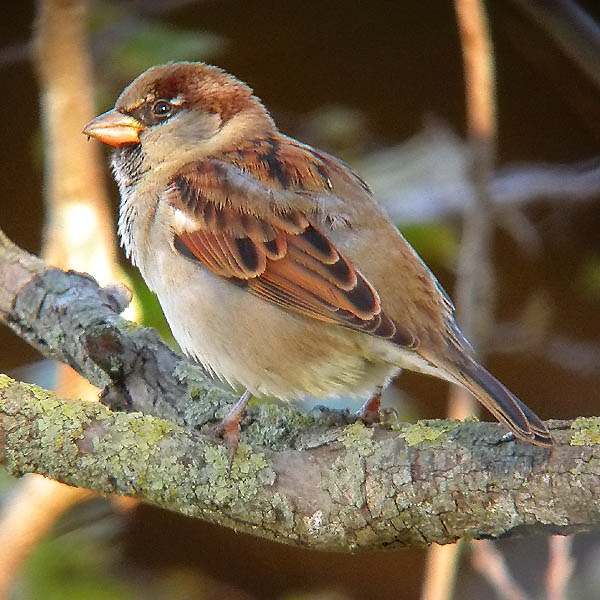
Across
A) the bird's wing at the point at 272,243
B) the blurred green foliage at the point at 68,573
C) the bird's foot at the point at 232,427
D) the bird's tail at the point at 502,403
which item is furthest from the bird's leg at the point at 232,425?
the blurred green foliage at the point at 68,573

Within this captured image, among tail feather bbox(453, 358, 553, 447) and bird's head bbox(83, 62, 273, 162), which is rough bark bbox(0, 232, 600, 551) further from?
bird's head bbox(83, 62, 273, 162)

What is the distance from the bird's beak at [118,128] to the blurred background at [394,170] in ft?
3.03

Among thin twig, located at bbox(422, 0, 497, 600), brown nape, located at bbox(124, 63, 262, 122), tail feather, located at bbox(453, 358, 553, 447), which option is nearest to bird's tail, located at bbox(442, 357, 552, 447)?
tail feather, located at bbox(453, 358, 553, 447)

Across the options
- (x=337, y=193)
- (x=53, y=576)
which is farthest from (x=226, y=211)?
(x=53, y=576)

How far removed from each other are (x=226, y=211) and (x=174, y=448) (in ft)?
2.61

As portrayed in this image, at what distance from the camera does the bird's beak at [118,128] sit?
10.3 ft

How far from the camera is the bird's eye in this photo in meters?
3.19

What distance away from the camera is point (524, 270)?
16.8 ft

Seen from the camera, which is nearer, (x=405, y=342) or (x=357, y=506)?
(x=357, y=506)

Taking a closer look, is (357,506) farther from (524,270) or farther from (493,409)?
(524,270)

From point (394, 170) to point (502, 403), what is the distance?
2437 millimetres

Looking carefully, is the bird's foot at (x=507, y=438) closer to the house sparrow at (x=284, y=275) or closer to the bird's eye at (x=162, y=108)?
the house sparrow at (x=284, y=275)

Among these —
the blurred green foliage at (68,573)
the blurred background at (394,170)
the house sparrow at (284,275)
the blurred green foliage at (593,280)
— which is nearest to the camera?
the house sparrow at (284,275)

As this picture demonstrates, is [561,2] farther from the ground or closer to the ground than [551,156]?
closer to the ground
